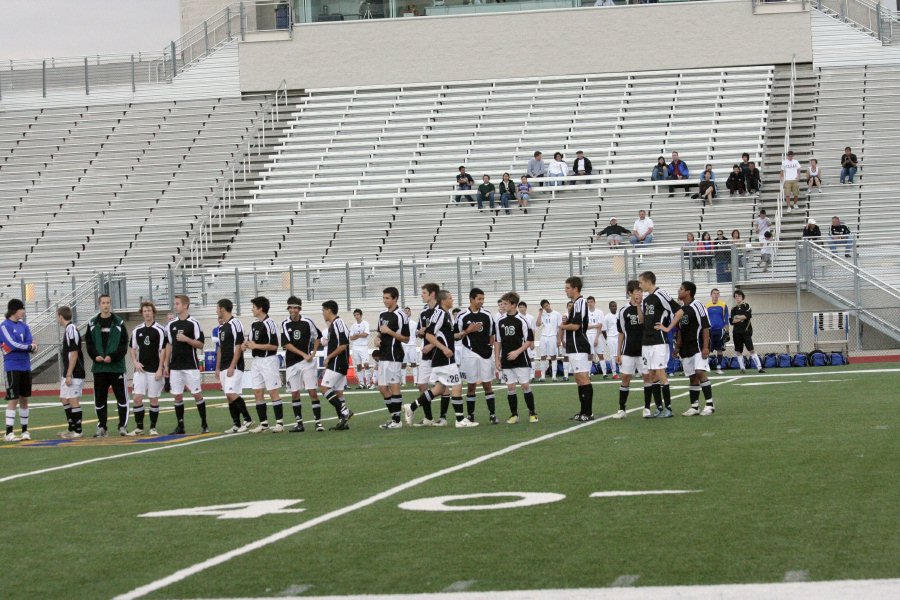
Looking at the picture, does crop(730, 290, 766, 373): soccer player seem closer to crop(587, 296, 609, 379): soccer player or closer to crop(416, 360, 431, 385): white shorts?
crop(587, 296, 609, 379): soccer player

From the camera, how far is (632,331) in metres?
17.5

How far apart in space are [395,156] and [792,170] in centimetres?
1244

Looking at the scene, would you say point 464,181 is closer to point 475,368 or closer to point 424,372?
point 424,372

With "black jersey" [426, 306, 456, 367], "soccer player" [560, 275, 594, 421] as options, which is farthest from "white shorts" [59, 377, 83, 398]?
"soccer player" [560, 275, 594, 421]

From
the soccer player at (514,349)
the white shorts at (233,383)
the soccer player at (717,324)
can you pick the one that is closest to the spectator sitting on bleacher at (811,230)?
the soccer player at (717,324)

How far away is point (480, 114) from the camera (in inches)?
1711

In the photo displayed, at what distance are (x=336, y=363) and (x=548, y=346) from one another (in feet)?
40.1

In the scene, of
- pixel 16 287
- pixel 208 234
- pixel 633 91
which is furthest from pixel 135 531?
pixel 633 91

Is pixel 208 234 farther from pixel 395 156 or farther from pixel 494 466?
pixel 494 466

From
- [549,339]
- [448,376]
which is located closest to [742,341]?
[549,339]

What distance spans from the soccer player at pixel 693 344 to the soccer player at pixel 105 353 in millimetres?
7264

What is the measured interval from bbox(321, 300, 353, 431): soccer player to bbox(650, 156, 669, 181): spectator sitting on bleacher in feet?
71.8

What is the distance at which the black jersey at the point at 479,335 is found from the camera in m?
17.5

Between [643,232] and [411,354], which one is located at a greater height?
[643,232]
